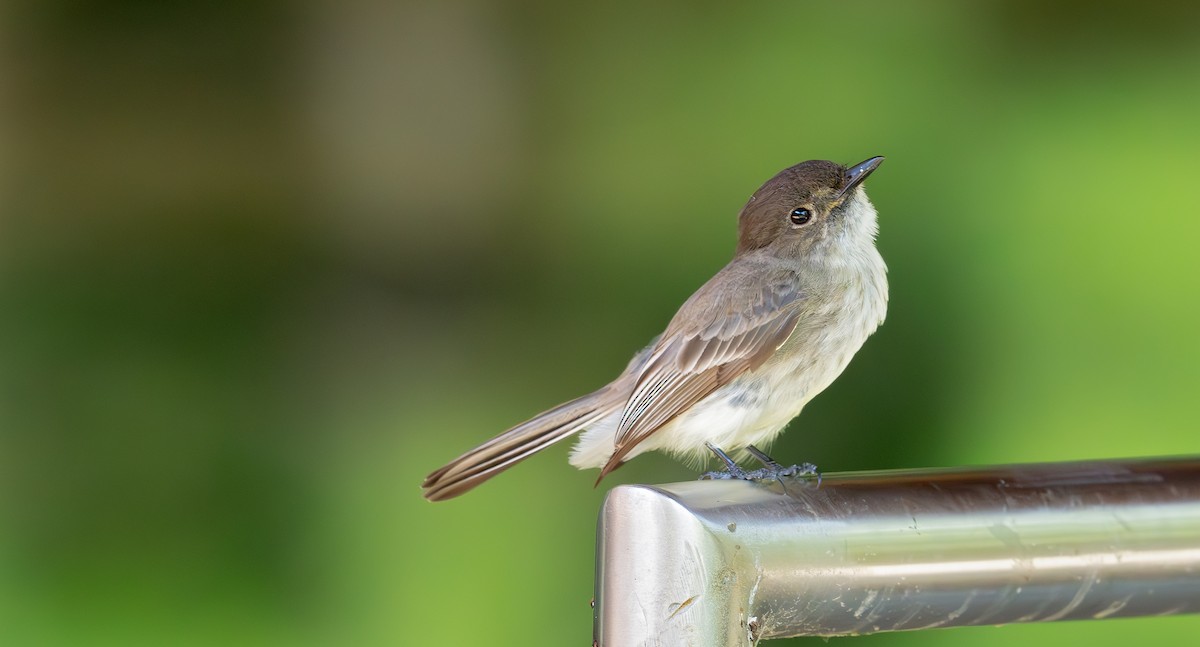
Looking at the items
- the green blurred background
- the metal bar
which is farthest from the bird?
the green blurred background

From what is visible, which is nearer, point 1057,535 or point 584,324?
point 1057,535

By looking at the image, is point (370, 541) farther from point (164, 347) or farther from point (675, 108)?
point (675, 108)

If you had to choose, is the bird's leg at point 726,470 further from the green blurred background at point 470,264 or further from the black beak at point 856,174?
the green blurred background at point 470,264

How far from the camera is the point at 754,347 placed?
4.26 feet

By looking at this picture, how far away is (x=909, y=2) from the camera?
2191mm

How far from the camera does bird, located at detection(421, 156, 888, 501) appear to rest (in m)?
1.30

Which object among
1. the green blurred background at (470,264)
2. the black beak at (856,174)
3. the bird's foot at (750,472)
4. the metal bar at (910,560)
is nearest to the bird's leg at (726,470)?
the bird's foot at (750,472)

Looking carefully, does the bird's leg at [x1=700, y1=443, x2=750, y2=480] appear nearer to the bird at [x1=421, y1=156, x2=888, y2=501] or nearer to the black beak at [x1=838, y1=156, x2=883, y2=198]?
the bird at [x1=421, y1=156, x2=888, y2=501]

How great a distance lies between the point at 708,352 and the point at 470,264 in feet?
3.93

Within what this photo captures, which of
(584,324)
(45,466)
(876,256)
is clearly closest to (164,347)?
(45,466)

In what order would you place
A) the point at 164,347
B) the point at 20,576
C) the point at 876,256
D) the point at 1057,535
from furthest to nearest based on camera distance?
1. the point at 164,347
2. the point at 20,576
3. the point at 876,256
4. the point at 1057,535

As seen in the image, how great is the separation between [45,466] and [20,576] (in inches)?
8.1

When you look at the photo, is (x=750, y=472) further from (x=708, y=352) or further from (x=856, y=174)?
(x=856, y=174)

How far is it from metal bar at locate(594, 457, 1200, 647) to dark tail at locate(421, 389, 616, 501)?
604 millimetres
